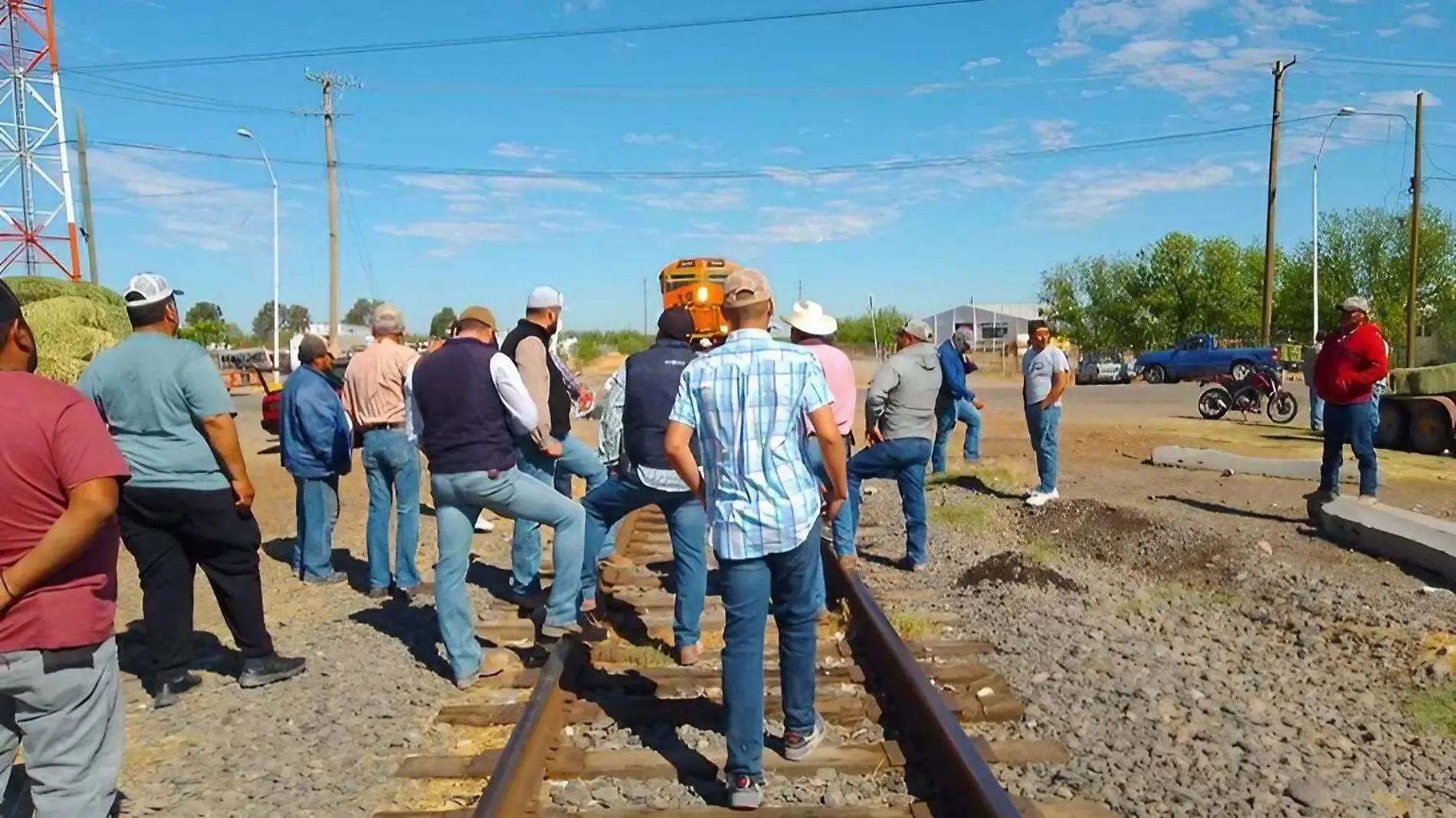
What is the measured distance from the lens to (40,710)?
9.30ft

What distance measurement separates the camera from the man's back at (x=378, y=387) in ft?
22.9

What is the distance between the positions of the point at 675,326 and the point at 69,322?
14.7 m

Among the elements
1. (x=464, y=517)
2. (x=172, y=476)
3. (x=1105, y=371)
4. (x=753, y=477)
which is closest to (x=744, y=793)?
(x=753, y=477)

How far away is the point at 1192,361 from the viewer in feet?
128

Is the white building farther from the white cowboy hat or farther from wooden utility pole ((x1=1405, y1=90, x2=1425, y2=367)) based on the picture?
the white cowboy hat

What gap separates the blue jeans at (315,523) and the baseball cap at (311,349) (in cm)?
83

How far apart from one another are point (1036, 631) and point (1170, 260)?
55919mm

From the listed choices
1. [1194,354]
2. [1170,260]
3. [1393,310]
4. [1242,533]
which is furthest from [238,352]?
[1393,310]

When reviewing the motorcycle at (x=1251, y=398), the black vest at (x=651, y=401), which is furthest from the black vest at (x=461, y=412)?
the motorcycle at (x=1251, y=398)

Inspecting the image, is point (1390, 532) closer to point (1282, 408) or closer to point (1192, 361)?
point (1282, 408)

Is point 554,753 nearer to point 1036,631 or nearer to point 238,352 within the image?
point 1036,631

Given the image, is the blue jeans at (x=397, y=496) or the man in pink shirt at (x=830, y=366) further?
the blue jeans at (x=397, y=496)

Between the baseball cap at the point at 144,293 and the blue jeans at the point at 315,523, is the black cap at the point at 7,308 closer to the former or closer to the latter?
the baseball cap at the point at 144,293

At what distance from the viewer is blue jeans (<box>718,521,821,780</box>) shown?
3844 mm
